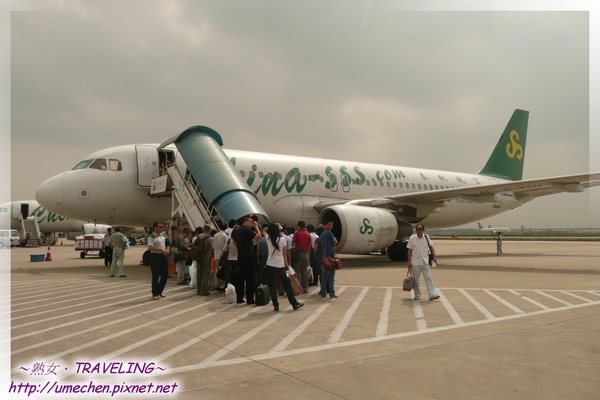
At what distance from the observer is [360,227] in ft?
49.5

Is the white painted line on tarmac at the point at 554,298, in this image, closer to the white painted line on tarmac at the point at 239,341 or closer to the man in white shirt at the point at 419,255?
the man in white shirt at the point at 419,255

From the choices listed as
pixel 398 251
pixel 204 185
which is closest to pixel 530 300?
pixel 204 185

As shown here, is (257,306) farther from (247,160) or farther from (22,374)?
(247,160)

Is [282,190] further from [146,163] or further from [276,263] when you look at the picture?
[276,263]

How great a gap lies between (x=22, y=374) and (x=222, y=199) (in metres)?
7.93

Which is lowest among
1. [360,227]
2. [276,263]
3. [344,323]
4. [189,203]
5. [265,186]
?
[344,323]

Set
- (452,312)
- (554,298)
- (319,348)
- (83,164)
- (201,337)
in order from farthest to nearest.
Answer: (83,164)
(554,298)
(452,312)
(201,337)
(319,348)

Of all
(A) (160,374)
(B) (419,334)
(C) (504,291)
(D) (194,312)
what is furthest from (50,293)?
(C) (504,291)

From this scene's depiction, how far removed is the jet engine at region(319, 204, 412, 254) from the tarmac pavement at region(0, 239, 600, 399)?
5.82 metres

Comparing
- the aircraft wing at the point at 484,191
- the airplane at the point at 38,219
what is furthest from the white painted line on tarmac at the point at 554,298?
the airplane at the point at 38,219

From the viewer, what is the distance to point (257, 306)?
7.87 m

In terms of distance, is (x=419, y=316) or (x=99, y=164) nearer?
(x=419, y=316)

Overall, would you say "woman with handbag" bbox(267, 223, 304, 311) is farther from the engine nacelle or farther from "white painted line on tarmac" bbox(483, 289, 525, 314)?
the engine nacelle

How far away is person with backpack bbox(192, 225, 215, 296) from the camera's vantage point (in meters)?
9.17
